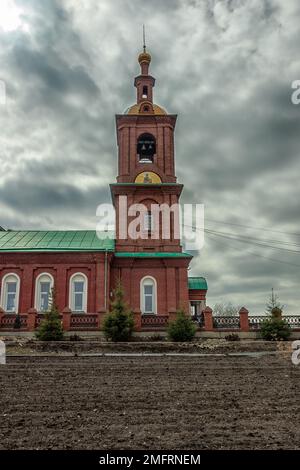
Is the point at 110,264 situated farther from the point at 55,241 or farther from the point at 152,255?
the point at 55,241

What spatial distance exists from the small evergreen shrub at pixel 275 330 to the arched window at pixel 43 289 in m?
15.0

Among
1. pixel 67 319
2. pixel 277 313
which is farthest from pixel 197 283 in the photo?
pixel 67 319

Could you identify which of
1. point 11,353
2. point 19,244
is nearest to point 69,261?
point 19,244

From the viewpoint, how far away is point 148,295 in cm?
3150

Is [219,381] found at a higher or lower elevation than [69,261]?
lower

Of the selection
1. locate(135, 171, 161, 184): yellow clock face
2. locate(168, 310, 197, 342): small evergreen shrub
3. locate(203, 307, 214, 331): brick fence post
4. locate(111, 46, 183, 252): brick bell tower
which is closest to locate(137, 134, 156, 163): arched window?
locate(111, 46, 183, 252): brick bell tower

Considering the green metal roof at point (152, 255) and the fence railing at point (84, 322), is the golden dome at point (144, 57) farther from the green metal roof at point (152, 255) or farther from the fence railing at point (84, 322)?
the fence railing at point (84, 322)

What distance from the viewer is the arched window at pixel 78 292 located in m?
30.9

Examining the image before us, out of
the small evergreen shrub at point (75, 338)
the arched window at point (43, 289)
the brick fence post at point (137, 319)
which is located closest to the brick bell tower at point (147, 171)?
the arched window at point (43, 289)

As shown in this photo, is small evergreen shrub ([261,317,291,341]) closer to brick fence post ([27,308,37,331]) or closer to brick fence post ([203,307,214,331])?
brick fence post ([203,307,214,331])

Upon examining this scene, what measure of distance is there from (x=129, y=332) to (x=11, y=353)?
280 inches

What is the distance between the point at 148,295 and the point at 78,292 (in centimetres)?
498
